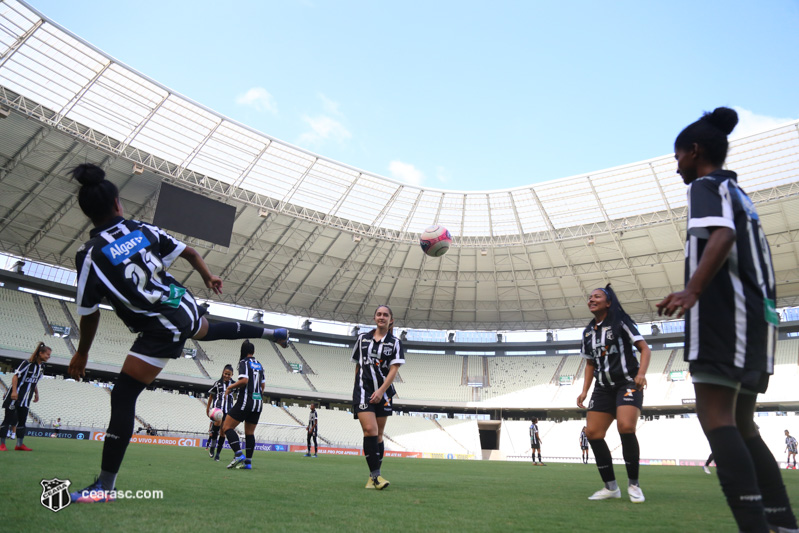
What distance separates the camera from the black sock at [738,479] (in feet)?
6.86

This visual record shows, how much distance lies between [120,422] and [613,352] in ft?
16.0

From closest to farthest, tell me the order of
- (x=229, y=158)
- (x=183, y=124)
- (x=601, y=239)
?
(x=183, y=124) → (x=229, y=158) → (x=601, y=239)

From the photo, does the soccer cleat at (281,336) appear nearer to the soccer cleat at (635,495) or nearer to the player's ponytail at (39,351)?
the soccer cleat at (635,495)

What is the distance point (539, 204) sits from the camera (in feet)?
93.6

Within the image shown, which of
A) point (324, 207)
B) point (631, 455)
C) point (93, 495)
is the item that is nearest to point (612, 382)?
point (631, 455)

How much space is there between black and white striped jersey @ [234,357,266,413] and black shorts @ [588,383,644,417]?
5349 mm

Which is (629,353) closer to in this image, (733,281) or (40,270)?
(733,281)

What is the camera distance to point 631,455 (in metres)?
5.52

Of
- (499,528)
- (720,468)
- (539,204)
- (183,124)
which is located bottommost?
(499,528)

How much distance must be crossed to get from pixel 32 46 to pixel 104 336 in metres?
20.6

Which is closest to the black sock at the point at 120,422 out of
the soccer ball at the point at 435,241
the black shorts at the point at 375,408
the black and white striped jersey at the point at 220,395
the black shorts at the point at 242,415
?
the black shorts at the point at 375,408

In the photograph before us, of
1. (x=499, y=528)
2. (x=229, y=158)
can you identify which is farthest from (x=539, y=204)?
(x=499, y=528)

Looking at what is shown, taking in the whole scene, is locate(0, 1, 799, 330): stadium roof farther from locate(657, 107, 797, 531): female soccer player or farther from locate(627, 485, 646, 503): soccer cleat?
locate(657, 107, 797, 531): female soccer player

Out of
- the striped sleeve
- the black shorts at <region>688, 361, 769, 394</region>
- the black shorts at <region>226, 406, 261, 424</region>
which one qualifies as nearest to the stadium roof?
the black shorts at <region>226, 406, 261, 424</region>
